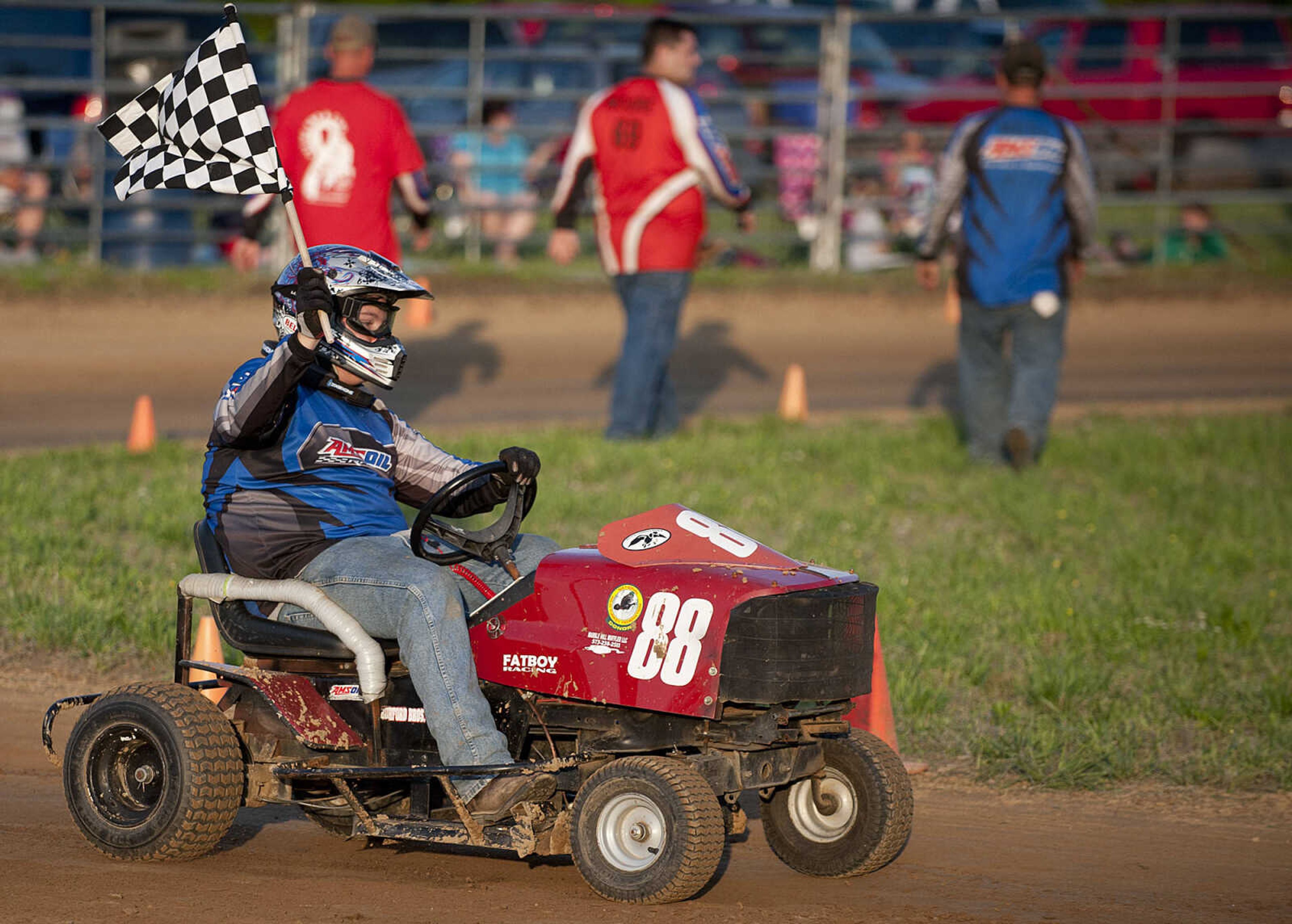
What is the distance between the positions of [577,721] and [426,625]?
0.50 meters

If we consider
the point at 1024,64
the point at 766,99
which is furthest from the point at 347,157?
the point at 766,99

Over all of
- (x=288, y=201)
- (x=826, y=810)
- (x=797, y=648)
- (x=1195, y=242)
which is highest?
(x=1195, y=242)

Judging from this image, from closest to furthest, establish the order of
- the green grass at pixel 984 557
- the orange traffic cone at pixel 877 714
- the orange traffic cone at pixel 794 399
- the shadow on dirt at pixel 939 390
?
the orange traffic cone at pixel 877 714 → the green grass at pixel 984 557 → the orange traffic cone at pixel 794 399 → the shadow on dirt at pixel 939 390

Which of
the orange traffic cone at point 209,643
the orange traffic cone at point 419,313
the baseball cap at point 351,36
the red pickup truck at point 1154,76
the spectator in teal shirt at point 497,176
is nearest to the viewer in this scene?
the orange traffic cone at point 209,643

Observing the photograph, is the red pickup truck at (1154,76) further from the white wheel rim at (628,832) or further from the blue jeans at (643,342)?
the white wheel rim at (628,832)

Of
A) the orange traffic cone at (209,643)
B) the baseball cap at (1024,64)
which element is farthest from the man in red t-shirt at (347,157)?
the baseball cap at (1024,64)

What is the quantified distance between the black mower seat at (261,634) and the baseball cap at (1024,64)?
6.31m

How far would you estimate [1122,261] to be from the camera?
17.4 meters

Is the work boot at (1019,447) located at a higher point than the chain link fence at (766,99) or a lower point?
lower

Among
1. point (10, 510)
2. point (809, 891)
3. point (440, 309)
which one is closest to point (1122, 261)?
point (440, 309)

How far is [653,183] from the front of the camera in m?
9.95

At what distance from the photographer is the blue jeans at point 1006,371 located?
9734 millimetres

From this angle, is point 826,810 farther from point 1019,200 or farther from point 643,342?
point 1019,200

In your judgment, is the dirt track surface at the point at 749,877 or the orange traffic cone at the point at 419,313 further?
the orange traffic cone at the point at 419,313
